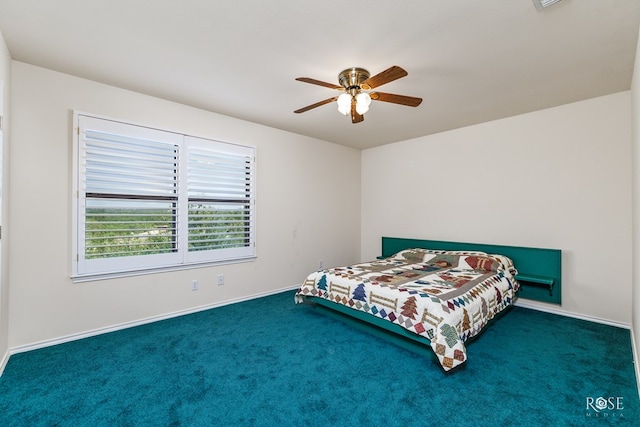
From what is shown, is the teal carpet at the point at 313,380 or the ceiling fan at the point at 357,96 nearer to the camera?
the teal carpet at the point at 313,380

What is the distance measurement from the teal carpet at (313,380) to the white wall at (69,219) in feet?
1.17

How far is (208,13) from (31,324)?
3.04m

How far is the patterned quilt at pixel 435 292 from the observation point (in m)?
2.33

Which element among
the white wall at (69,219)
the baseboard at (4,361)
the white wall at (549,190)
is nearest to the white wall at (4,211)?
the baseboard at (4,361)

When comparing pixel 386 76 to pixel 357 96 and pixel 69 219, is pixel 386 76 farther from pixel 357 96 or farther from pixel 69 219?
pixel 69 219

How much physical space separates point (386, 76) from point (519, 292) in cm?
328

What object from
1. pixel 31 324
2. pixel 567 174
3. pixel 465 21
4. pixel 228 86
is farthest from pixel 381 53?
pixel 31 324

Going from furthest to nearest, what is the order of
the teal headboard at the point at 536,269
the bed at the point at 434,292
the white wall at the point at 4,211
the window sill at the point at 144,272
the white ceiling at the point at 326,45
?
the teal headboard at the point at 536,269 < the window sill at the point at 144,272 < the bed at the point at 434,292 < the white wall at the point at 4,211 < the white ceiling at the point at 326,45

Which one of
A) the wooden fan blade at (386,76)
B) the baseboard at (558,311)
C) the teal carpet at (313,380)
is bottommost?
the teal carpet at (313,380)

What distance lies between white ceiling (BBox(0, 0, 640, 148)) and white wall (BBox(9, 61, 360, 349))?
0.76ft

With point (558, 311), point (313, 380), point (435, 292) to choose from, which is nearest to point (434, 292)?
point (435, 292)

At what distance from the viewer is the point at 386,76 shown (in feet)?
7.39

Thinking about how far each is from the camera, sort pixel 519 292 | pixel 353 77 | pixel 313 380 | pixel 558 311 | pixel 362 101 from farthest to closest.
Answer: pixel 519 292 < pixel 558 311 < pixel 353 77 < pixel 362 101 < pixel 313 380

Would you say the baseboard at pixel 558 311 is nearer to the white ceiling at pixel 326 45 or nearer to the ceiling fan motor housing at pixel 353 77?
the white ceiling at pixel 326 45
